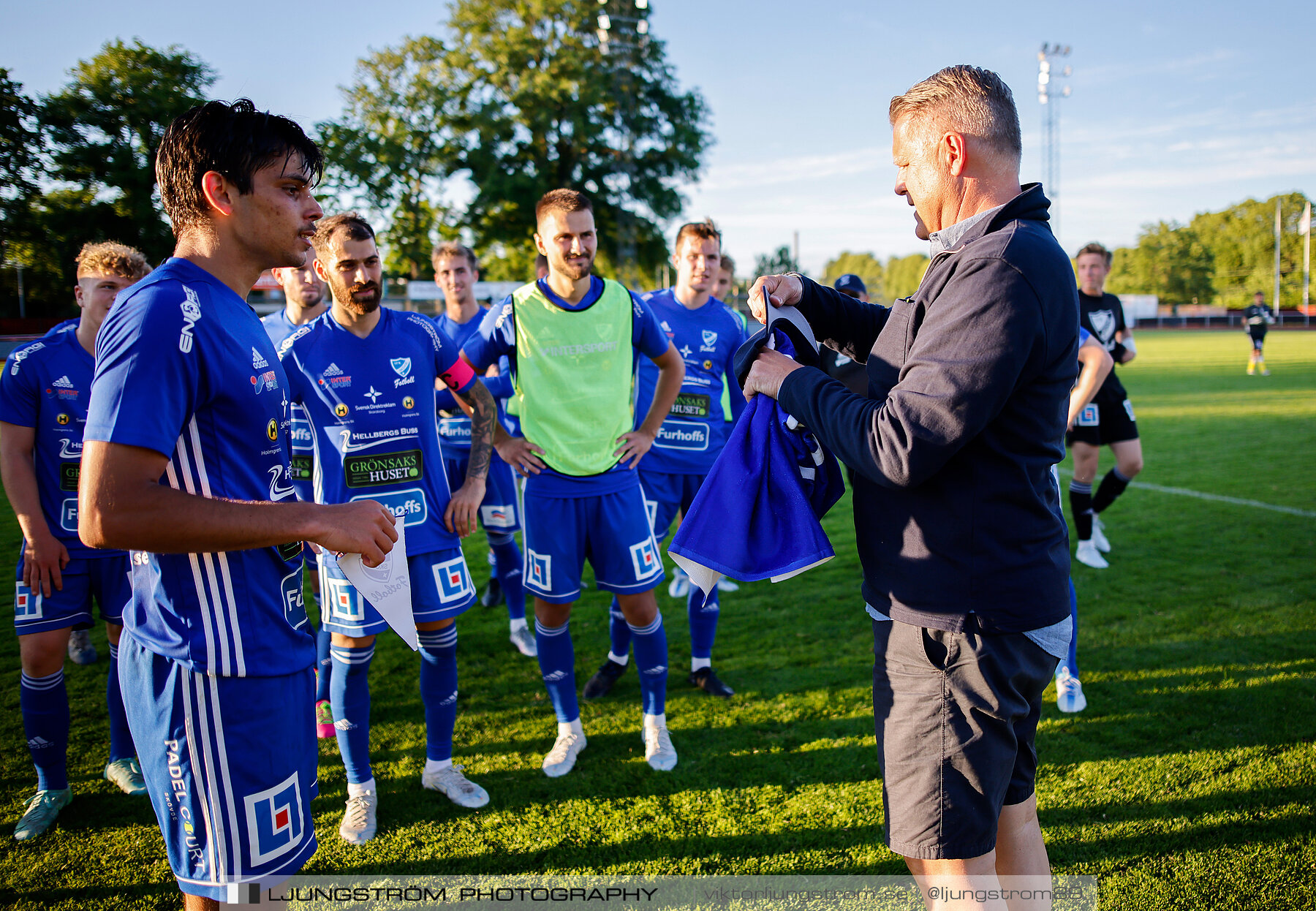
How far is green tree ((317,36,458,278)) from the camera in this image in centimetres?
3403

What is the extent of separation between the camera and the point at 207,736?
167cm

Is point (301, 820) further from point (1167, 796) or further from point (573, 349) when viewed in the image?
point (1167, 796)

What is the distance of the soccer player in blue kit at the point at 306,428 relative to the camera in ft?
11.9

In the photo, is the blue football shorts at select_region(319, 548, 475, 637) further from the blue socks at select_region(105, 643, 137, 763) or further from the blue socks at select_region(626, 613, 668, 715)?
the blue socks at select_region(105, 643, 137, 763)

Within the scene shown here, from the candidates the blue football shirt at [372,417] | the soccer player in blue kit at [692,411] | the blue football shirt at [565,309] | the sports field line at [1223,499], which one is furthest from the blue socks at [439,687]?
the sports field line at [1223,499]

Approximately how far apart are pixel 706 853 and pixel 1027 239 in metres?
2.40

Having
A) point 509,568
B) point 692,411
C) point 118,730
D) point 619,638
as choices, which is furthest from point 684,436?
point 118,730

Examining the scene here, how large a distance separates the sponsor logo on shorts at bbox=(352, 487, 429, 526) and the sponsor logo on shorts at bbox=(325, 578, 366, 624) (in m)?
0.34

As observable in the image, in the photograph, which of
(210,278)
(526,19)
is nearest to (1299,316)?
(526,19)

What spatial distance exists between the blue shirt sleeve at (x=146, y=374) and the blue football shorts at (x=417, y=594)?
1580 mm

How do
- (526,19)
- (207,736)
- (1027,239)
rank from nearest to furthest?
(1027,239) < (207,736) < (526,19)

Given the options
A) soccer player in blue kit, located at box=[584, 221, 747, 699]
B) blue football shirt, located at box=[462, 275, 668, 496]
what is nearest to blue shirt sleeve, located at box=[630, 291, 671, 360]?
blue football shirt, located at box=[462, 275, 668, 496]

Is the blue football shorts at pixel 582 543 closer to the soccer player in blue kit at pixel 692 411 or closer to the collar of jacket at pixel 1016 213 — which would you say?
the soccer player in blue kit at pixel 692 411

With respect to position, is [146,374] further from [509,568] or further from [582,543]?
[509,568]
